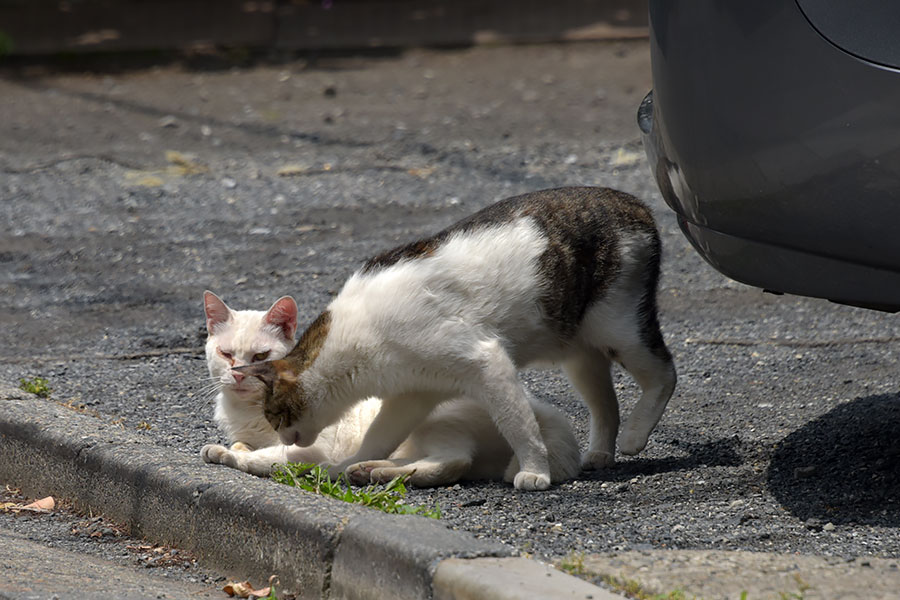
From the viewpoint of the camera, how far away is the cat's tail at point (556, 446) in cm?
385

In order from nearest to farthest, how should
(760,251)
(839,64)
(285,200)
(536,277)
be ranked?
(839,64)
(760,251)
(536,277)
(285,200)

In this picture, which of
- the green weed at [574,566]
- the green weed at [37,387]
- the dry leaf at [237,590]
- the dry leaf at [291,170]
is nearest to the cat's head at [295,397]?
the dry leaf at [237,590]

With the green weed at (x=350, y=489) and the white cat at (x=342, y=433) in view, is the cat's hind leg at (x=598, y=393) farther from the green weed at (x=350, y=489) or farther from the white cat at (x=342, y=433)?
the green weed at (x=350, y=489)

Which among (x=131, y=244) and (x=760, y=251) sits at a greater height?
(x=760, y=251)

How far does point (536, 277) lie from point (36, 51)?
31.8ft

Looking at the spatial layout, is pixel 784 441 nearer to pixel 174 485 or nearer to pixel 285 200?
pixel 174 485

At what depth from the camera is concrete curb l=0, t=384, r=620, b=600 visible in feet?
8.86

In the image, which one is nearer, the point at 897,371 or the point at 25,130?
the point at 897,371

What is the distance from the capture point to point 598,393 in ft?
13.9

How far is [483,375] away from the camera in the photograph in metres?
3.67

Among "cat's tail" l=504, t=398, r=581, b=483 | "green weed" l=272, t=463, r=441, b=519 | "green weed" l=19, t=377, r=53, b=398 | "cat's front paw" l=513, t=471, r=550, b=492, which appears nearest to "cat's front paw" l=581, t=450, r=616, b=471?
"cat's tail" l=504, t=398, r=581, b=483

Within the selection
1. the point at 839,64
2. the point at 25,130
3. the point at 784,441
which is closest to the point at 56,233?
the point at 25,130

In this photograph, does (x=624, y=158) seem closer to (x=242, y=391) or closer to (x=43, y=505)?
(x=242, y=391)

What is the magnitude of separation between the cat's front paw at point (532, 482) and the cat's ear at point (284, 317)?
1035 mm
